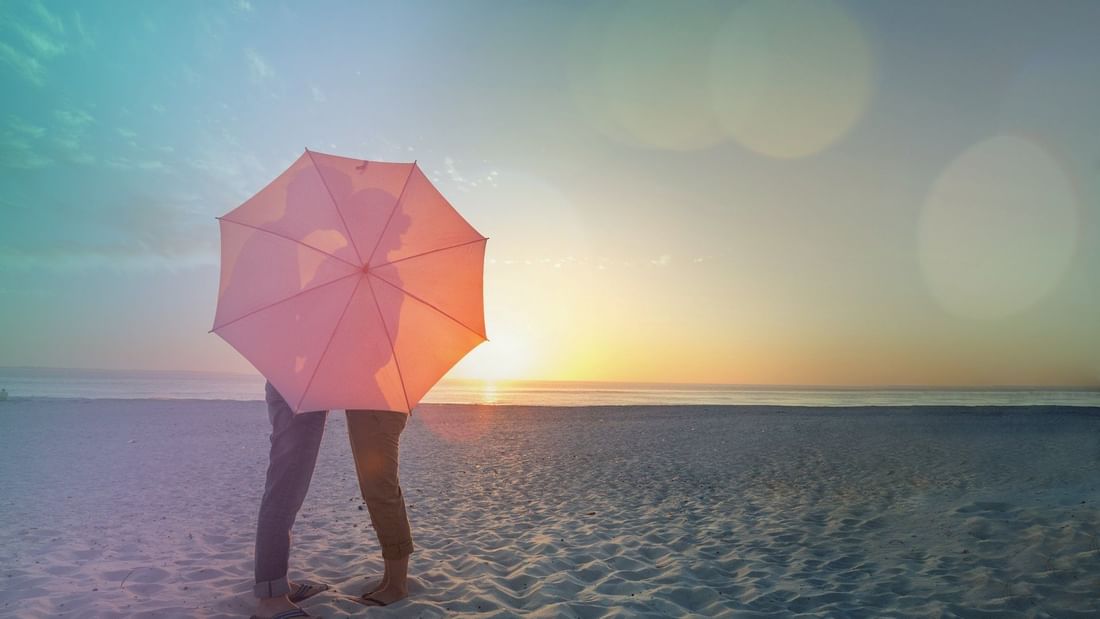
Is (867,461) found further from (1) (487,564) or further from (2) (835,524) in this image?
(1) (487,564)

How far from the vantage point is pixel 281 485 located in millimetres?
3939

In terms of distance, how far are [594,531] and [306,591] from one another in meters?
3.44

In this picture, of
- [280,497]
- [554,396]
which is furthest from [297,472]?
[554,396]

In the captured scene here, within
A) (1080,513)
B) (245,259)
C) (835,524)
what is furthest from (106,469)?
(1080,513)

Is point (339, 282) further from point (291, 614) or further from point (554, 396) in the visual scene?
point (554, 396)

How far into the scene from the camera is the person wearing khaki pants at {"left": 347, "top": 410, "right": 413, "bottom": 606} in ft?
13.2

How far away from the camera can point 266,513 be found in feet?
12.8

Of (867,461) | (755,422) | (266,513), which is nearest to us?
(266,513)

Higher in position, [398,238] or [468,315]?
[398,238]

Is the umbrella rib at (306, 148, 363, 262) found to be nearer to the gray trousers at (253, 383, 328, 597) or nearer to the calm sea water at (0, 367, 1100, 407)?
the gray trousers at (253, 383, 328, 597)

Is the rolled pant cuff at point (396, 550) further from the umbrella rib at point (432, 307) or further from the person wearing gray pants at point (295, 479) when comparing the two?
the umbrella rib at point (432, 307)

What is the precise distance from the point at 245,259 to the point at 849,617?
501cm

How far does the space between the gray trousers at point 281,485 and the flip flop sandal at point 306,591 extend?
1.52 feet

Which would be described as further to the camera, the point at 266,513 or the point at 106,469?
the point at 106,469
